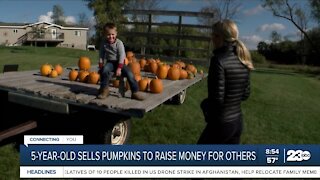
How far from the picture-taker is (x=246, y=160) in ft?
14.0

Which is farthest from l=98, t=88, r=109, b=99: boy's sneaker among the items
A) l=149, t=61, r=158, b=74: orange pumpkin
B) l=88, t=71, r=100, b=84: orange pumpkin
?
l=149, t=61, r=158, b=74: orange pumpkin

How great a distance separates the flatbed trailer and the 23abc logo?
5.89ft

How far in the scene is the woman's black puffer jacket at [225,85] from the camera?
11.6ft

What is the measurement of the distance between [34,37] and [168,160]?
7840 cm

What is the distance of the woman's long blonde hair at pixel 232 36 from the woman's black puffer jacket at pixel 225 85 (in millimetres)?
51

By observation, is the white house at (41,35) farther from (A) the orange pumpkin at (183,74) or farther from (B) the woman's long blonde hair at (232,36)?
(B) the woman's long blonde hair at (232,36)

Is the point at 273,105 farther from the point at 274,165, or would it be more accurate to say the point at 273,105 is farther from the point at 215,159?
the point at 215,159

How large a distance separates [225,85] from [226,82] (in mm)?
33
